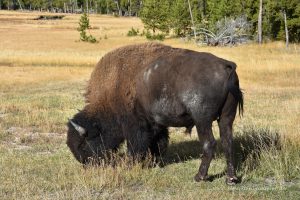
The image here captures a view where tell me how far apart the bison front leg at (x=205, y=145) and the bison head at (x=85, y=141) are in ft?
6.18

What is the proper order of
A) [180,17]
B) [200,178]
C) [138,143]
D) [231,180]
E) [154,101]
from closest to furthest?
[231,180], [200,178], [154,101], [138,143], [180,17]

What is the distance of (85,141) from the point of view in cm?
838

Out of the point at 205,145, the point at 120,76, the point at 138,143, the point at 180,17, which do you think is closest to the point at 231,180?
the point at 205,145

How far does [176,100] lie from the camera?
24.6 feet

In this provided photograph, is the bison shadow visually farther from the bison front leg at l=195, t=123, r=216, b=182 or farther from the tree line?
the tree line

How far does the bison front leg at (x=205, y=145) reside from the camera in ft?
24.0

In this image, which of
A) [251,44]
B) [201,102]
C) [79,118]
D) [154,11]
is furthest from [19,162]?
[154,11]

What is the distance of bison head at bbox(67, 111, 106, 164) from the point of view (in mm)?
8320

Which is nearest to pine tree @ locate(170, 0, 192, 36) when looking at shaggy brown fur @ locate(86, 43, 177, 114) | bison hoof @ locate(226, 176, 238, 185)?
shaggy brown fur @ locate(86, 43, 177, 114)

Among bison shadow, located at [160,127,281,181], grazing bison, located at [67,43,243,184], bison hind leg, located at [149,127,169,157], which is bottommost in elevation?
bison shadow, located at [160,127,281,181]

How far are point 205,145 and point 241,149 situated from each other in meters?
2.26

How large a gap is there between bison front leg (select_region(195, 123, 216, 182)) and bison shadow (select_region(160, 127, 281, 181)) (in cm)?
46

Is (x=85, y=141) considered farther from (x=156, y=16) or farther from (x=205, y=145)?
(x=156, y=16)

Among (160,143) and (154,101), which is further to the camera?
(160,143)
